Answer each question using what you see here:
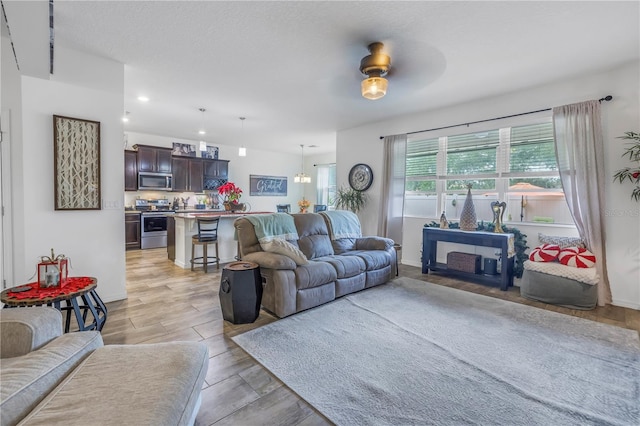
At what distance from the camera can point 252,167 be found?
908cm

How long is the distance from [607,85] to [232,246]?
18.7ft

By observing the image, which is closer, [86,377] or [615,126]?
[86,377]

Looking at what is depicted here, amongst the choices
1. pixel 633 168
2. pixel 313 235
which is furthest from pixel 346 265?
pixel 633 168

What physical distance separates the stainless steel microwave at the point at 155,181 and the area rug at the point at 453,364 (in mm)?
5623

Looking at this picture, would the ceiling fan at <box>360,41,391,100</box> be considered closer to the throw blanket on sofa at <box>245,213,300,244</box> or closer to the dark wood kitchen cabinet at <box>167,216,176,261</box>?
the throw blanket on sofa at <box>245,213,300,244</box>

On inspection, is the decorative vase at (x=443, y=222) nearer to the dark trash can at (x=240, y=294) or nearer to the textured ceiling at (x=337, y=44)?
the textured ceiling at (x=337, y=44)

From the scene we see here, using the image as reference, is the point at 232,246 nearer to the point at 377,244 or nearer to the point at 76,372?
the point at 377,244

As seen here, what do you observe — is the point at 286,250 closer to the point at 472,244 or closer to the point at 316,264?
the point at 316,264

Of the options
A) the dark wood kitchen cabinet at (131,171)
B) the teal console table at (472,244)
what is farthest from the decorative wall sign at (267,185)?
the teal console table at (472,244)

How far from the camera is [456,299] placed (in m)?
3.51

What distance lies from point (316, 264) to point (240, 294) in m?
0.86

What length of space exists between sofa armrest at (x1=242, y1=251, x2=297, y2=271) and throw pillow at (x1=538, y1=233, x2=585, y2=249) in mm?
3342

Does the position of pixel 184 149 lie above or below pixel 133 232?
above

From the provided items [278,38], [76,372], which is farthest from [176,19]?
[76,372]
